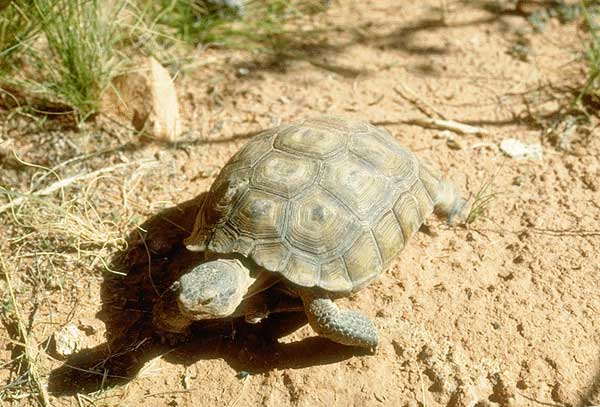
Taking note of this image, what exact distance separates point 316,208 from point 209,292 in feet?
2.19

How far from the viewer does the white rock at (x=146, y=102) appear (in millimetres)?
3916

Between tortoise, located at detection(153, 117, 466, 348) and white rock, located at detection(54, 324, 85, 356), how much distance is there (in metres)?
0.42

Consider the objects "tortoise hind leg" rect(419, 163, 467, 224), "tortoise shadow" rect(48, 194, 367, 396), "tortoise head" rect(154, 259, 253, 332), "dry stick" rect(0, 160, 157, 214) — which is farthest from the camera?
"dry stick" rect(0, 160, 157, 214)

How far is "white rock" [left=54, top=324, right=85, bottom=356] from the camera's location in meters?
2.88

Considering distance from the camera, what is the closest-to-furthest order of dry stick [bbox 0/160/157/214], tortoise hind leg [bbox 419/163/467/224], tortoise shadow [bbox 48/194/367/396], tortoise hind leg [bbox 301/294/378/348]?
tortoise hind leg [bbox 301/294/378/348] < tortoise shadow [bbox 48/194/367/396] < tortoise hind leg [bbox 419/163/467/224] < dry stick [bbox 0/160/157/214]

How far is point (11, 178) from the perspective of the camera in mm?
3643

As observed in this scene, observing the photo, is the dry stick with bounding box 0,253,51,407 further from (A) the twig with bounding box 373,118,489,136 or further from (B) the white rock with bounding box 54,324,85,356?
(A) the twig with bounding box 373,118,489,136

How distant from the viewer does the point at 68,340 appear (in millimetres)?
2898

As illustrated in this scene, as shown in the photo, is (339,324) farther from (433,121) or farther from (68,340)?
(433,121)

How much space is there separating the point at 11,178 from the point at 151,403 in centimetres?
188

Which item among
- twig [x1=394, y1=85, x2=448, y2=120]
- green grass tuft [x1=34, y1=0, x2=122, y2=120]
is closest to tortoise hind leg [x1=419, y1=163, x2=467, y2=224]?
twig [x1=394, y1=85, x2=448, y2=120]

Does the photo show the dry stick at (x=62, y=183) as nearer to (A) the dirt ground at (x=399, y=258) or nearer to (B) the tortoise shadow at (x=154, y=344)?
(A) the dirt ground at (x=399, y=258)

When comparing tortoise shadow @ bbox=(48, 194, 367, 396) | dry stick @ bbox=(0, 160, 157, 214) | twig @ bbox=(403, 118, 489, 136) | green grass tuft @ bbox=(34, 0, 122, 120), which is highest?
green grass tuft @ bbox=(34, 0, 122, 120)

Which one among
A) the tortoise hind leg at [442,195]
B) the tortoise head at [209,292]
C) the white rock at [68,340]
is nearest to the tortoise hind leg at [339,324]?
the tortoise head at [209,292]
